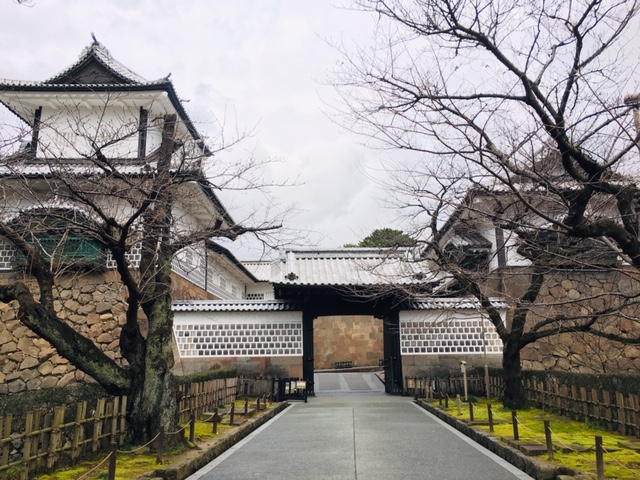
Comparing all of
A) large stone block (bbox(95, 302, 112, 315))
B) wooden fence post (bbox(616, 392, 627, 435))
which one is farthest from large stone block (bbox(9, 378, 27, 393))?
wooden fence post (bbox(616, 392, 627, 435))

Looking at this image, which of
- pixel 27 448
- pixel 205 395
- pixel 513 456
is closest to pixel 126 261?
Answer: pixel 27 448

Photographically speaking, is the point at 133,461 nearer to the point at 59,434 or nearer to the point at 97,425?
the point at 97,425

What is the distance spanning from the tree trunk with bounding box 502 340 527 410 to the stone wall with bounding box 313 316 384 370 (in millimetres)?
21775

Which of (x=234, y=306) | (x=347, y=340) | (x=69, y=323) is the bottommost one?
(x=347, y=340)

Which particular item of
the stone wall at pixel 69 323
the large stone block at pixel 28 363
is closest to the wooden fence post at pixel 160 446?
the stone wall at pixel 69 323

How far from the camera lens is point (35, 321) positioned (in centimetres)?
761

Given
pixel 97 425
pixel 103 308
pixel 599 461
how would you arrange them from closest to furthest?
pixel 599 461, pixel 97 425, pixel 103 308

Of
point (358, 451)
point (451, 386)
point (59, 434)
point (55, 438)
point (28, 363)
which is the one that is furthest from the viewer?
point (451, 386)

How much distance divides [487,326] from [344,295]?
554 cm

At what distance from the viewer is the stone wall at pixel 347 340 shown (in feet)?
114

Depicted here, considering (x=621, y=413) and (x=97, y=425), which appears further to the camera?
(x=621, y=413)

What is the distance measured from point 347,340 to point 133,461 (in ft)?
93.0

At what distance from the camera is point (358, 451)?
340 inches

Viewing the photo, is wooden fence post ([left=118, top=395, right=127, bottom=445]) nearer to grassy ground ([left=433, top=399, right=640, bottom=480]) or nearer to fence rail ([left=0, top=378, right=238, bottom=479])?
fence rail ([left=0, top=378, right=238, bottom=479])
